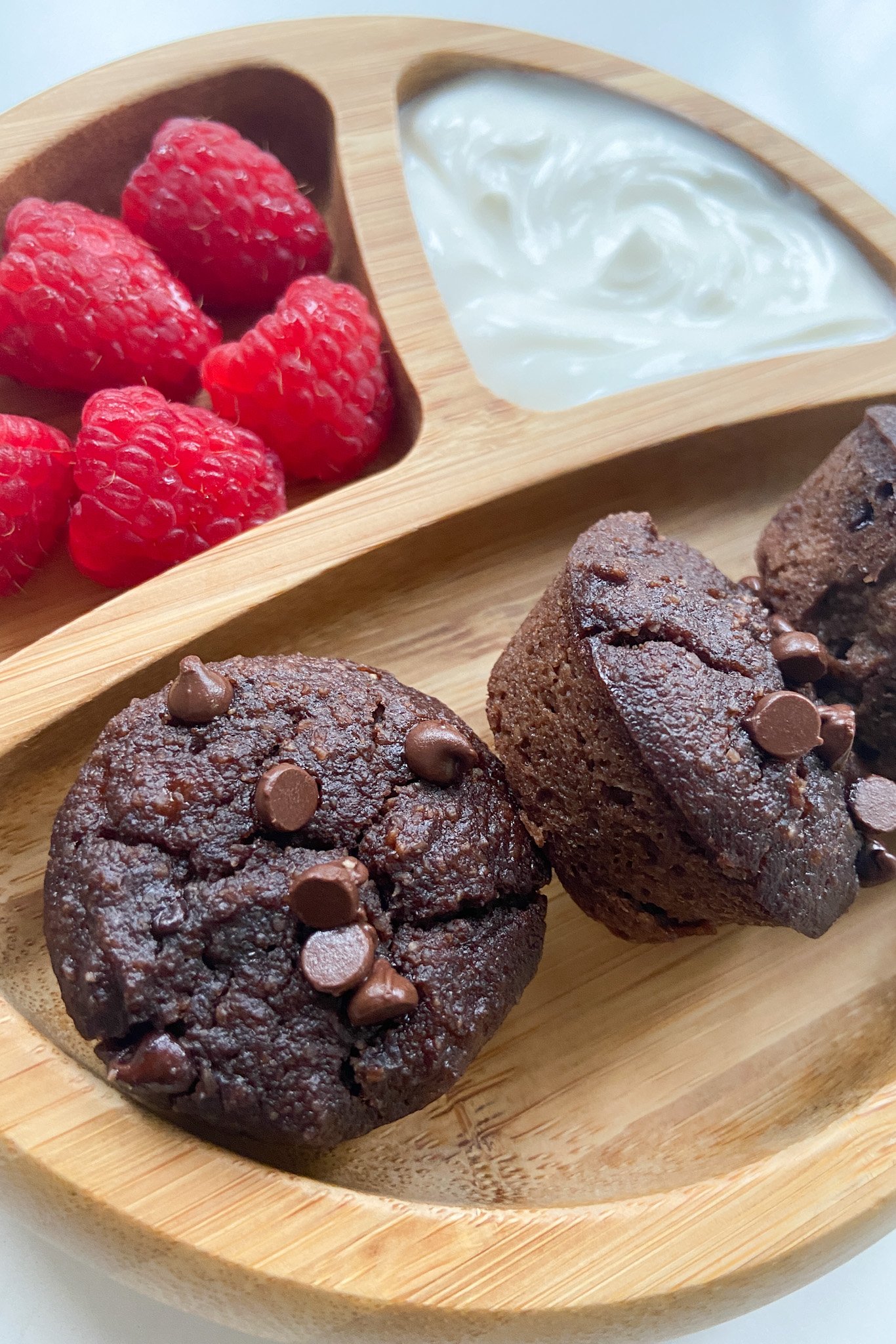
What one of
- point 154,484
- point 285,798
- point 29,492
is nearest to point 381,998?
point 285,798

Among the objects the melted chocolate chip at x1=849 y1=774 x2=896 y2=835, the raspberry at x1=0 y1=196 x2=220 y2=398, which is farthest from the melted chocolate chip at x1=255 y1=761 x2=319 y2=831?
the raspberry at x1=0 y1=196 x2=220 y2=398

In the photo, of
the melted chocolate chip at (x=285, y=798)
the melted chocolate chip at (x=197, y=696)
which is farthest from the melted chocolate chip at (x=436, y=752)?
the melted chocolate chip at (x=197, y=696)

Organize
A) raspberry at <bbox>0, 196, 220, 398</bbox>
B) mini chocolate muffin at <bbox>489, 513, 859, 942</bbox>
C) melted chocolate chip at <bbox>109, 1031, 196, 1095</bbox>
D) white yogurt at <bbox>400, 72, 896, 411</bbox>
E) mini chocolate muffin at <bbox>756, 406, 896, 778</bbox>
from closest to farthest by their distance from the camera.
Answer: melted chocolate chip at <bbox>109, 1031, 196, 1095</bbox>
mini chocolate muffin at <bbox>489, 513, 859, 942</bbox>
mini chocolate muffin at <bbox>756, 406, 896, 778</bbox>
raspberry at <bbox>0, 196, 220, 398</bbox>
white yogurt at <bbox>400, 72, 896, 411</bbox>

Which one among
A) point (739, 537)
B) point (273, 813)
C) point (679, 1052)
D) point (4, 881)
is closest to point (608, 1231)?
point (679, 1052)

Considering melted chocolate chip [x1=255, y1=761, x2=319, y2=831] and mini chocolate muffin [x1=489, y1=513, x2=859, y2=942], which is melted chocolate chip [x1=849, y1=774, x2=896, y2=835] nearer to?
mini chocolate muffin [x1=489, y1=513, x2=859, y2=942]

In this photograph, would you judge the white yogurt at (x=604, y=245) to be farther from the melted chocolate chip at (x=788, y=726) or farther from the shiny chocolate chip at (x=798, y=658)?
the melted chocolate chip at (x=788, y=726)

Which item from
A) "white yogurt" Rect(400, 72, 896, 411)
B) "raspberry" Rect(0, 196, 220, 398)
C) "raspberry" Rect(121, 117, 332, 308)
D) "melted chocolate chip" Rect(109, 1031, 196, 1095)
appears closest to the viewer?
"melted chocolate chip" Rect(109, 1031, 196, 1095)
